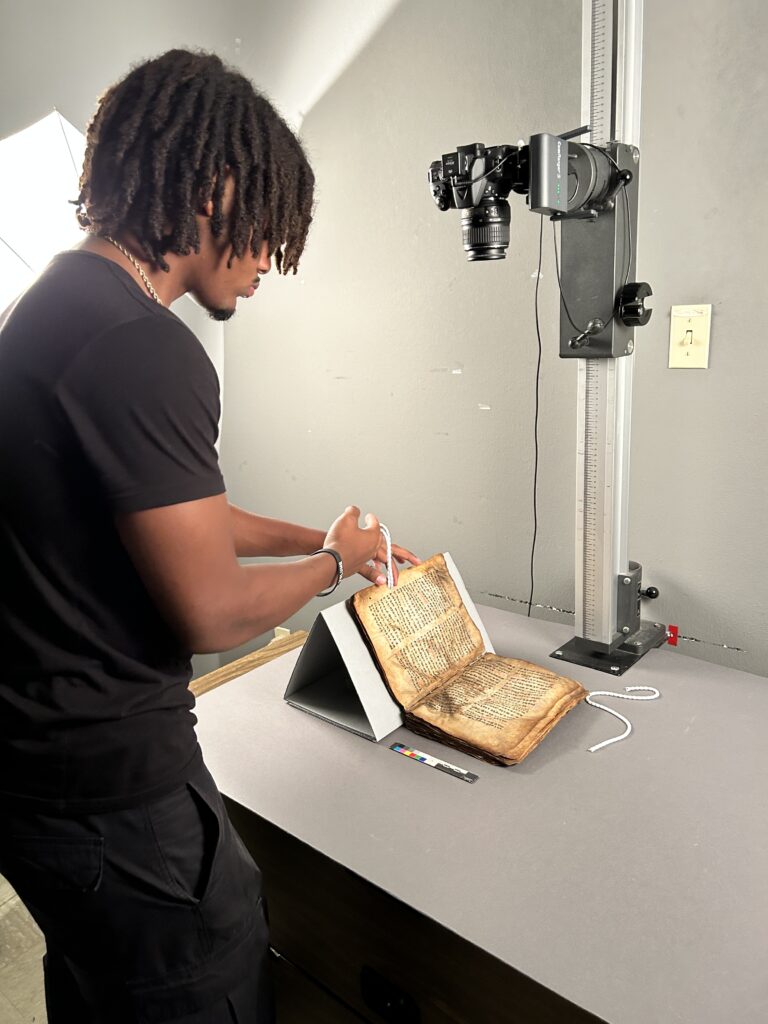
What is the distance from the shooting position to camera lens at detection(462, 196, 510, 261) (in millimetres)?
1091

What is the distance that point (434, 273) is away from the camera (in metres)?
1.64

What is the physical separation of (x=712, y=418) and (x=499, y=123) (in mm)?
706

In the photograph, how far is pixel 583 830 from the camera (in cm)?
87

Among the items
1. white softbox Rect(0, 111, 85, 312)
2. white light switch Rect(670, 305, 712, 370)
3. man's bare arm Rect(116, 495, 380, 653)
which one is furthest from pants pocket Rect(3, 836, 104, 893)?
white softbox Rect(0, 111, 85, 312)

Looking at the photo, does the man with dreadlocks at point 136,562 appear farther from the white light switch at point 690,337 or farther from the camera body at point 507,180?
the white light switch at point 690,337

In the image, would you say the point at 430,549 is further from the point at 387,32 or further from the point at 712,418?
the point at 387,32

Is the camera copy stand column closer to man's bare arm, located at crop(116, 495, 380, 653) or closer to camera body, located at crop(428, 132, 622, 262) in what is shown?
camera body, located at crop(428, 132, 622, 262)

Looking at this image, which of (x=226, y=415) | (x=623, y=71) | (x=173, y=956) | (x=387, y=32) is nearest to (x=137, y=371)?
(x=173, y=956)

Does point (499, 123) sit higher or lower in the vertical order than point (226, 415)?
higher

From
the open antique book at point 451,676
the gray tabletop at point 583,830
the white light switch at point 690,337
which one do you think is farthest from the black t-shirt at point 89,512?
the white light switch at point 690,337

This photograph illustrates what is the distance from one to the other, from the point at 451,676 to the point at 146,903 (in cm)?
58

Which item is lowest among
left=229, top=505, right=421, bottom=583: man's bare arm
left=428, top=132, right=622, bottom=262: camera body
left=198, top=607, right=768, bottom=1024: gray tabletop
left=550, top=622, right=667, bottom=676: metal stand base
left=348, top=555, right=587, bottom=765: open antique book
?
left=198, top=607, right=768, bottom=1024: gray tabletop

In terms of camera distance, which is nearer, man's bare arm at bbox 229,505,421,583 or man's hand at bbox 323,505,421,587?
man's hand at bbox 323,505,421,587

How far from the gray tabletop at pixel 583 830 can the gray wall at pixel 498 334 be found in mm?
374
